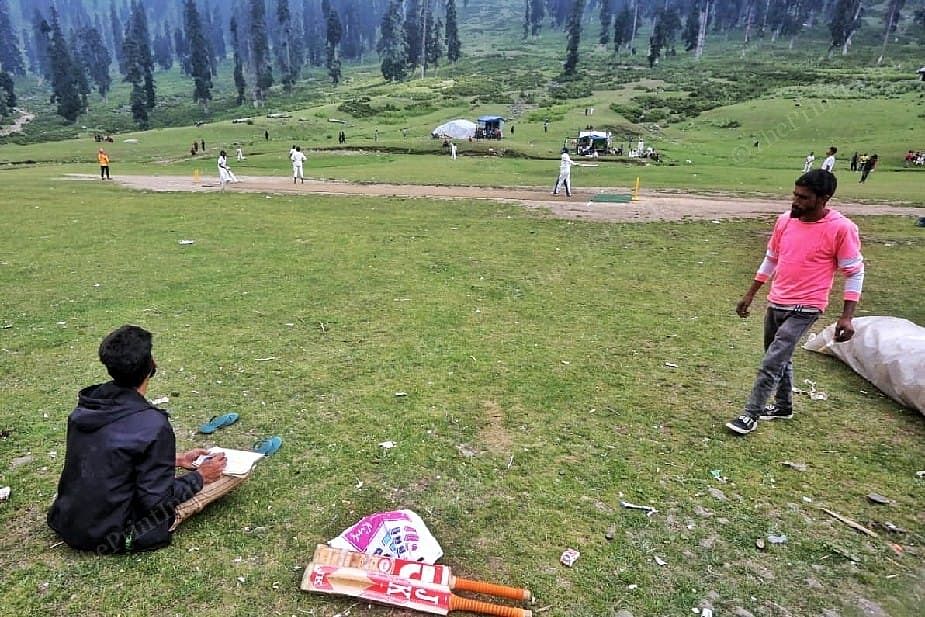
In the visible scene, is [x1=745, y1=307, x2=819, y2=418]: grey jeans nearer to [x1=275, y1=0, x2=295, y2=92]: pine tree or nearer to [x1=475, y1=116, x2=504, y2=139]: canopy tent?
[x1=475, y1=116, x2=504, y2=139]: canopy tent

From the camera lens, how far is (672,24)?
10994cm

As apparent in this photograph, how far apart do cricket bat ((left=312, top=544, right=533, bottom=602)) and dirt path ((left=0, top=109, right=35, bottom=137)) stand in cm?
8984

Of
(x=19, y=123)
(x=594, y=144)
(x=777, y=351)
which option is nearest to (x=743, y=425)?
(x=777, y=351)

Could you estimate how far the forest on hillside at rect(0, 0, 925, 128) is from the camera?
91500mm

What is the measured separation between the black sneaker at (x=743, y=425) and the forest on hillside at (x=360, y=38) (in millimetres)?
93513

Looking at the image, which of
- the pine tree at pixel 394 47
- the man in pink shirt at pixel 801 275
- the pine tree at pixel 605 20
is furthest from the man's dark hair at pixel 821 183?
the pine tree at pixel 605 20

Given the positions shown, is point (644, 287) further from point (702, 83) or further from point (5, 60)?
point (5, 60)

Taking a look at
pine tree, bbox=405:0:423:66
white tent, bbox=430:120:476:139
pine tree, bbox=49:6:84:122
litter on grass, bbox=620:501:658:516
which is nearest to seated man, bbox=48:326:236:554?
litter on grass, bbox=620:501:658:516

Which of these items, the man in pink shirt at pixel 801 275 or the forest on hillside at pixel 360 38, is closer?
the man in pink shirt at pixel 801 275

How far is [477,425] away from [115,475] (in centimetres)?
319

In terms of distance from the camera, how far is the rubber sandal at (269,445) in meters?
5.12

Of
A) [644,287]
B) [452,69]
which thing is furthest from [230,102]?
[644,287]

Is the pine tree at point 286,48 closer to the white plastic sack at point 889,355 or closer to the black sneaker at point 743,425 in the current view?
the white plastic sack at point 889,355

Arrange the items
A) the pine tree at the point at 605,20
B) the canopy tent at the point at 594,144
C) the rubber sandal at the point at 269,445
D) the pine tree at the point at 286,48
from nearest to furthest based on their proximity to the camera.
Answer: the rubber sandal at the point at 269,445
the canopy tent at the point at 594,144
the pine tree at the point at 286,48
the pine tree at the point at 605,20
